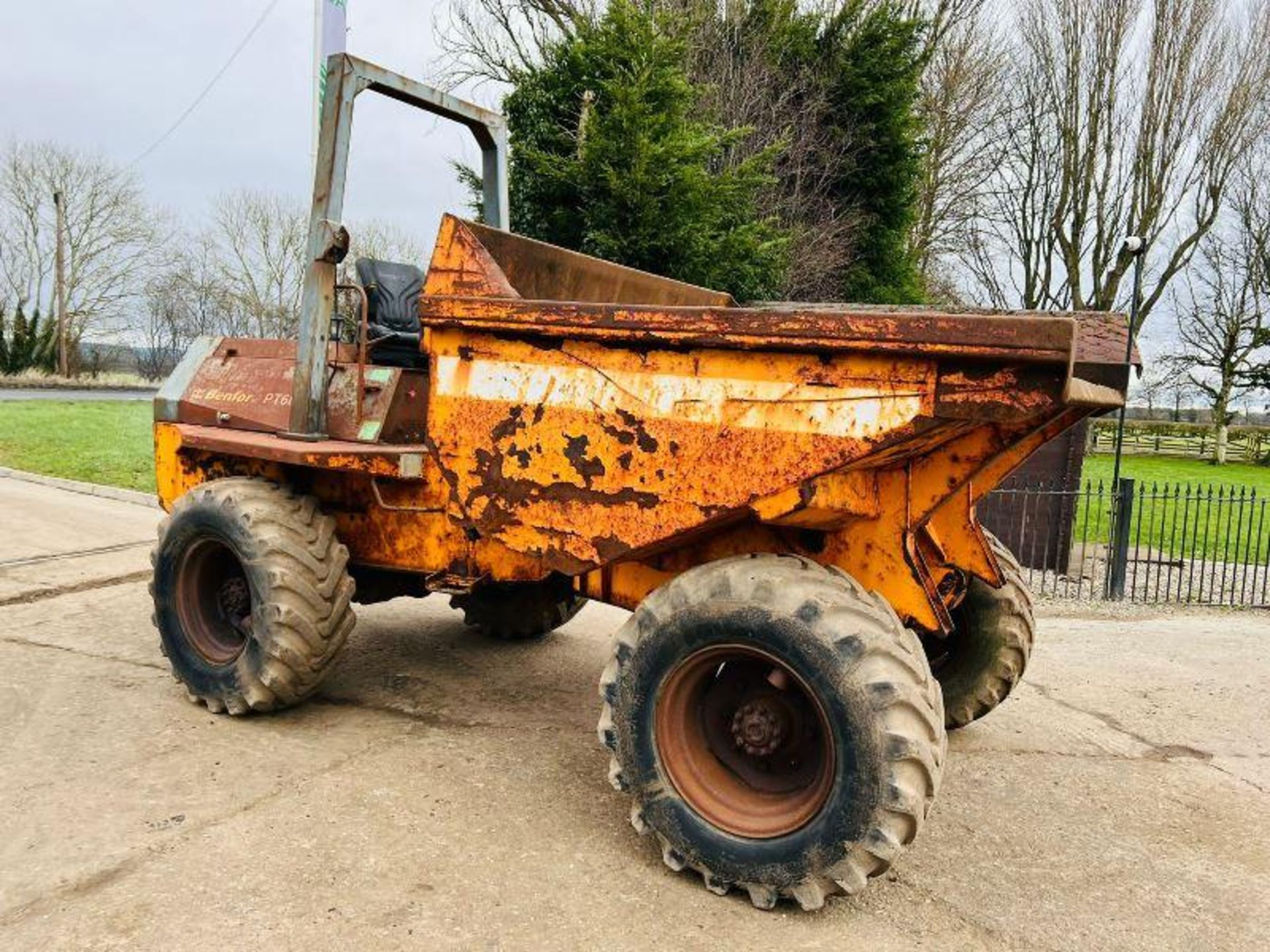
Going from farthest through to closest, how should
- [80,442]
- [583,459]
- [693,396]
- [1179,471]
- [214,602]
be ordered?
[1179,471]
[80,442]
[214,602]
[583,459]
[693,396]

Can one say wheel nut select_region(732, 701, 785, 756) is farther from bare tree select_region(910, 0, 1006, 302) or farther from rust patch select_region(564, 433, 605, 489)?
bare tree select_region(910, 0, 1006, 302)

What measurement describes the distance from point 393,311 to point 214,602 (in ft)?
4.99

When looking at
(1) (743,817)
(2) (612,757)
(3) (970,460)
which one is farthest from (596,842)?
(3) (970,460)

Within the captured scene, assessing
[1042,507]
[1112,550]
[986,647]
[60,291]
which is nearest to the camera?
[986,647]

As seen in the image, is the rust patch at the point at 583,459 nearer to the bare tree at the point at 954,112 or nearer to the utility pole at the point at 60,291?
the bare tree at the point at 954,112

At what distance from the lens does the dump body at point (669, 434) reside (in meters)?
2.70

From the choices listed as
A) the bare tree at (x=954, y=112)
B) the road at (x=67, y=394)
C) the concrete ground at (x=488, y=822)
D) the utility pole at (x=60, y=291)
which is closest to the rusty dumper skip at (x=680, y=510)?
the concrete ground at (x=488, y=822)

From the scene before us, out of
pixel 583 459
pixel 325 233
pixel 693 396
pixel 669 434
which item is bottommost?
pixel 583 459

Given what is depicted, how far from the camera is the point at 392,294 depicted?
4.75 metres

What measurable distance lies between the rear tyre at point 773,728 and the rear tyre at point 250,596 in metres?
1.33

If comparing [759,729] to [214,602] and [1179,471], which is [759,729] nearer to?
[214,602]

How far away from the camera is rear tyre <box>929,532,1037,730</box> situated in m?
4.03

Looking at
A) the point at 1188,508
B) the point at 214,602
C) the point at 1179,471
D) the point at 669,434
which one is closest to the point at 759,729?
the point at 669,434

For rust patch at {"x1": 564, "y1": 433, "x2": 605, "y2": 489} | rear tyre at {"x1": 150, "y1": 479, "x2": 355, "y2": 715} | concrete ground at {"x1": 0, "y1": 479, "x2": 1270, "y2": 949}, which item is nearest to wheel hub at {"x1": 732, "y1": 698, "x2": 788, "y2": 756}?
concrete ground at {"x1": 0, "y1": 479, "x2": 1270, "y2": 949}
